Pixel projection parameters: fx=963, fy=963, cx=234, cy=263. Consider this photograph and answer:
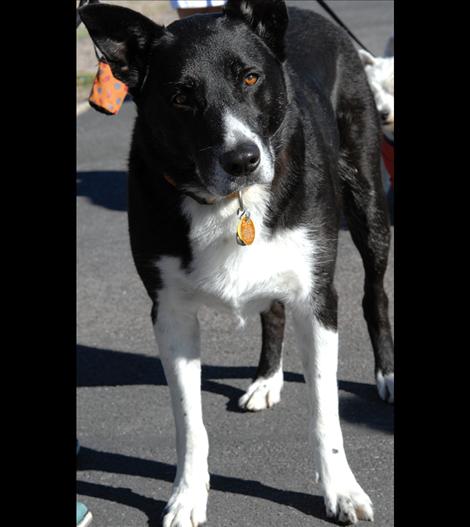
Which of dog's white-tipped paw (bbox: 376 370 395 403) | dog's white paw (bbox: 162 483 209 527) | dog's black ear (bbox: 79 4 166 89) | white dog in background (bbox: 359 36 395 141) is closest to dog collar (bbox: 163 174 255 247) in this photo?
dog's black ear (bbox: 79 4 166 89)

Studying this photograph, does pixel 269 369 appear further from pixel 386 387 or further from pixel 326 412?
pixel 326 412

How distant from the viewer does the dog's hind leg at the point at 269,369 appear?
4105 mm

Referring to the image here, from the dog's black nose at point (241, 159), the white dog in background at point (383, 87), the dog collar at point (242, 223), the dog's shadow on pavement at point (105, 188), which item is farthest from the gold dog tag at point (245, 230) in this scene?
the dog's shadow on pavement at point (105, 188)

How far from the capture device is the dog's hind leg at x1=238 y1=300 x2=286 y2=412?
4105mm

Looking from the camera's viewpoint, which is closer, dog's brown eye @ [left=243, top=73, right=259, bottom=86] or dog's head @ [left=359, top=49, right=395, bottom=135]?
dog's brown eye @ [left=243, top=73, right=259, bottom=86]

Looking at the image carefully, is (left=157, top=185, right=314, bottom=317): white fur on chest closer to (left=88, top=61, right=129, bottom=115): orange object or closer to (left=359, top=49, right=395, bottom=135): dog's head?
(left=88, top=61, right=129, bottom=115): orange object

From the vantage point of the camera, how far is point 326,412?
3361 mm

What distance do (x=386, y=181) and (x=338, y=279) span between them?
0.94 meters

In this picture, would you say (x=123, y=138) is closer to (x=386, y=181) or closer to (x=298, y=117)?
(x=386, y=181)

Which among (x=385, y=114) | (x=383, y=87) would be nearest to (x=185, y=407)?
(x=385, y=114)

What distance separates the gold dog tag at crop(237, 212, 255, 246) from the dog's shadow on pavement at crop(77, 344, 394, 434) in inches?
43.2

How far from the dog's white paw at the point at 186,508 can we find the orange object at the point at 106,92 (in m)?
1.62
